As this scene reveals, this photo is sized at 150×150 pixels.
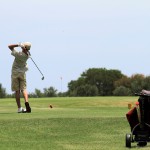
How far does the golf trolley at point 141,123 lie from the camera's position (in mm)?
10688

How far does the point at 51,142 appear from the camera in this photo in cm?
1148

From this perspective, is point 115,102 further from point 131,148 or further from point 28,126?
point 131,148

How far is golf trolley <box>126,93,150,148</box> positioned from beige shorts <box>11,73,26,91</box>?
680cm

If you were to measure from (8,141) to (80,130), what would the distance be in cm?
205

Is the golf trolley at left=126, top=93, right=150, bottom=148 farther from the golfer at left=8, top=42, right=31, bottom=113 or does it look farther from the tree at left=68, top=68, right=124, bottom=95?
the tree at left=68, top=68, right=124, bottom=95

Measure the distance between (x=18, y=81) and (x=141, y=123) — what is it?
280 inches

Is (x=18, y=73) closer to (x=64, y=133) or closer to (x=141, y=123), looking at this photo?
(x=64, y=133)

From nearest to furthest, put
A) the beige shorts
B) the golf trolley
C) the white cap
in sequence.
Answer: the golf trolley, the white cap, the beige shorts

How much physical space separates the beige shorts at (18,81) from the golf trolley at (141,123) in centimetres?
680

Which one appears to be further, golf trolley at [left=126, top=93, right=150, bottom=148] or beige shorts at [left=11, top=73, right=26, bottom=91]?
beige shorts at [left=11, top=73, right=26, bottom=91]

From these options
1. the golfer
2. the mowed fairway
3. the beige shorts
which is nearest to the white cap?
the golfer

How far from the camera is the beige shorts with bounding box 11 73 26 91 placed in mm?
17328

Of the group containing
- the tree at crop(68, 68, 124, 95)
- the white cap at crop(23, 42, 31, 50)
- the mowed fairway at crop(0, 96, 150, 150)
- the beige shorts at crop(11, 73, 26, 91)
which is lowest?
the mowed fairway at crop(0, 96, 150, 150)

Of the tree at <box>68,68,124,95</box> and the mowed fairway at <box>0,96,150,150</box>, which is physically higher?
the tree at <box>68,68,124,95</box>
